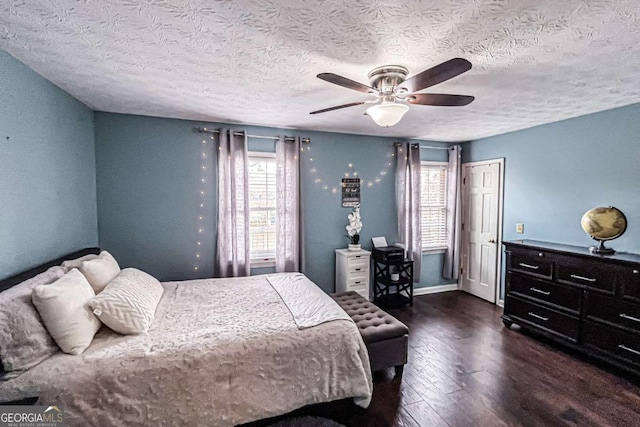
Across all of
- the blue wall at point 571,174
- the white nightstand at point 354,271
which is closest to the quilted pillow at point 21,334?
the white nightstand at point 354,271

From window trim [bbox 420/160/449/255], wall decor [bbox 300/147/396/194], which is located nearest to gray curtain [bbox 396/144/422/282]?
wall decor [bbox 300/147/396/194]

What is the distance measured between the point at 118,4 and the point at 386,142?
3697 millimetres

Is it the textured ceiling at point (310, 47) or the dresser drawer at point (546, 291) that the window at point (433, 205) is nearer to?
the dresser drawer at point (546, 291)

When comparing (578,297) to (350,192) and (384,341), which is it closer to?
(384,341)

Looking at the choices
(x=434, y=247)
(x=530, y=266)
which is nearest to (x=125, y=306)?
(x=530, y=266)

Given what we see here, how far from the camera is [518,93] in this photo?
2.59 meters

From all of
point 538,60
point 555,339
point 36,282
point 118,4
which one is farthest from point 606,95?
point 36,282

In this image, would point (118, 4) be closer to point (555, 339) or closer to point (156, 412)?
point (156, 412)

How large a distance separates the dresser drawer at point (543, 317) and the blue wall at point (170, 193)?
2313 millimetres

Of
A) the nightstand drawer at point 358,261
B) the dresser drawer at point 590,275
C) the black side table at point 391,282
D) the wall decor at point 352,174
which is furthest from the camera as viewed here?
the black side table at point 391,282

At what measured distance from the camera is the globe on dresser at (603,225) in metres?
2.96

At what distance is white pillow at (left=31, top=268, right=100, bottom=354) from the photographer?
1.66 m

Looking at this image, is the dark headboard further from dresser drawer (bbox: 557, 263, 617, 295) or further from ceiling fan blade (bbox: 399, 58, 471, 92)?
dresser drawer (bbox: 557, 263, 617, 295)

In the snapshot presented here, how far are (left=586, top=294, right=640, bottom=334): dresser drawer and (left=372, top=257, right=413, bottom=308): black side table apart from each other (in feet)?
6.45
